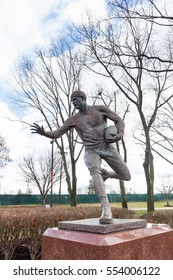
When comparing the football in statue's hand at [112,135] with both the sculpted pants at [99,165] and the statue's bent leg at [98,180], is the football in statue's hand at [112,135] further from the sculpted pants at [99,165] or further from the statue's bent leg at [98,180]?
the statue's bent leg at [98,180]

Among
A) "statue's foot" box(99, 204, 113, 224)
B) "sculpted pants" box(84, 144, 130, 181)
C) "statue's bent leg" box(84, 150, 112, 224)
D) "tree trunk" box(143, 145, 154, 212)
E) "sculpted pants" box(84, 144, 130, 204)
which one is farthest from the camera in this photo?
"tree trunk" box(143, 145, 154, 212)

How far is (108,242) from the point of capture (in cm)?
359

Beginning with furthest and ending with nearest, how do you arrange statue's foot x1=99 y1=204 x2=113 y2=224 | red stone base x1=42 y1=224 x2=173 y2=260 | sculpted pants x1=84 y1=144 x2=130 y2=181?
sculpted pants x1=84 y1=144 x2=130 y2=181 < statue's foot x1=99 y1=204 x2=113 y2=224 < red stone base x1=42 y1=224 x2=173 y2=260

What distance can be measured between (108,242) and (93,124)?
1816mm

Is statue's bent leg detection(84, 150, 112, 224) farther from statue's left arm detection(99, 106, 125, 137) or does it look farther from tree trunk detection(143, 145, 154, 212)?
tree trunk detection(143, 145, 154, 212)

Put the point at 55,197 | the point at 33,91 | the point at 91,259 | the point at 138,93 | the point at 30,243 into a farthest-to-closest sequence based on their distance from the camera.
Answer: the point at 55,197
the point at 33,91
the point at 138,93
the point at 30,243
the point at 91,259

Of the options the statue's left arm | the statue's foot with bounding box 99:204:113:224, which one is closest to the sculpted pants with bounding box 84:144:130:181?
the statue's left arm

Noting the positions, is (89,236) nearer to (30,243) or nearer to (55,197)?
(30,243)

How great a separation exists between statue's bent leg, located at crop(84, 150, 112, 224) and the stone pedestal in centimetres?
23

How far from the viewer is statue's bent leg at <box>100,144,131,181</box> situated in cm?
454

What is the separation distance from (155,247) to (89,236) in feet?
3.35

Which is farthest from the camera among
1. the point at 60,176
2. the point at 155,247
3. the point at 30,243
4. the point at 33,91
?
the point at 60,176

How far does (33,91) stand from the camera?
17.8 m

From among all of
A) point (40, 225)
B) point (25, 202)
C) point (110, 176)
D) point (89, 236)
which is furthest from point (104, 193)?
point (25, 202)
